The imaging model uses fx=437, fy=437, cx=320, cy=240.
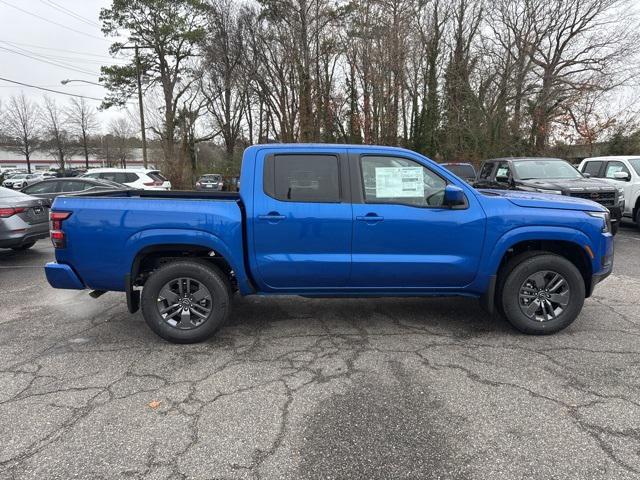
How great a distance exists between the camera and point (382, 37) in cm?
2127

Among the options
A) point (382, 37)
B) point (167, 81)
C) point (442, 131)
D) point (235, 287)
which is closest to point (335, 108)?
point (382, 37)

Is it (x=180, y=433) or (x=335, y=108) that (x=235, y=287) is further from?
(x=335, y=108)

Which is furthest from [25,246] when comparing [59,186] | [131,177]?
[131,177]

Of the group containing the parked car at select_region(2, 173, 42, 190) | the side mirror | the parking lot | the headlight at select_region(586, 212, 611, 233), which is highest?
the parked car at select_region(2, 173, 42, 190)

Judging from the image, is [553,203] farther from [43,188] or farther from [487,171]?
[43,188]

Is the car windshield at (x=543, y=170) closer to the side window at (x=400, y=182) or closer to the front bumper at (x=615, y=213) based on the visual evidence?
the front bumper at (x=615, y=213)

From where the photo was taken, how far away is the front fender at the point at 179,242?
402 cm

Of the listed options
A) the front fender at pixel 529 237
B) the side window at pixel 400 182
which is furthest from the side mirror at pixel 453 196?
the front fender at pixel 529 237

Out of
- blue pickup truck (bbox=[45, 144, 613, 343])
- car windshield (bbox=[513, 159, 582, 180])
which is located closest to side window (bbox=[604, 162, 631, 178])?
car windshield (bbox=[513, 159, 582, 180])

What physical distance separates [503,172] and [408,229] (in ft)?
22.8

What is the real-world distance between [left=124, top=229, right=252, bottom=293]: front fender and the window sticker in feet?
4.82

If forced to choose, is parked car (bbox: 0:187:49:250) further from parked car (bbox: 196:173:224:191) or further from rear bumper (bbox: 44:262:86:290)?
parked car (bbox: 196:173:224:191)

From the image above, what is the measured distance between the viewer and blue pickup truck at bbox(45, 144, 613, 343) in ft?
13.3

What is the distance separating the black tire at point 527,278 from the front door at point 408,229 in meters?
0.40
